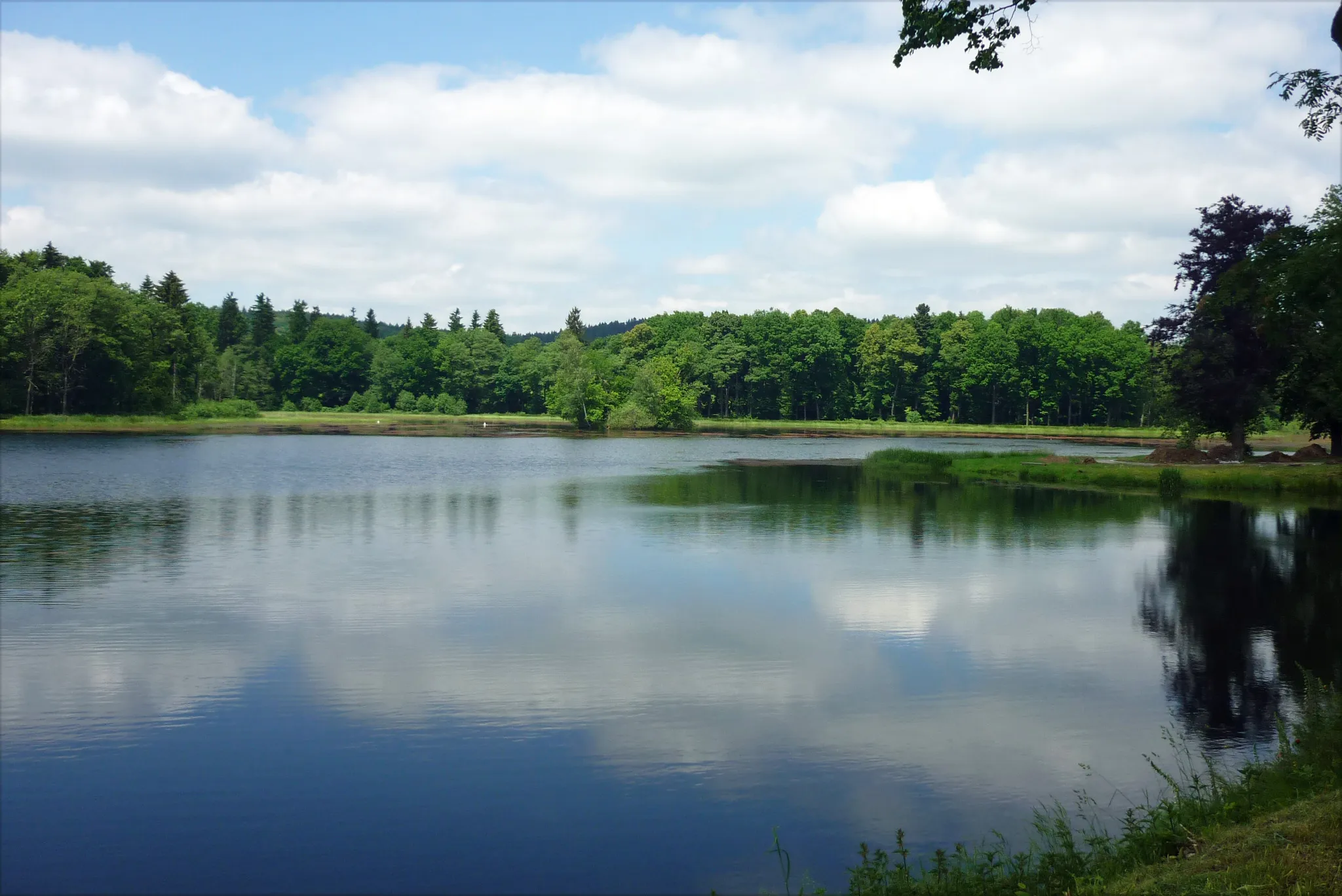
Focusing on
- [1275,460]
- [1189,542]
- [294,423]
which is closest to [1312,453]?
[1275,460]

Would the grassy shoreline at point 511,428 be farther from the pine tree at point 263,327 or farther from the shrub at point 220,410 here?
the pine tree at point 263,327

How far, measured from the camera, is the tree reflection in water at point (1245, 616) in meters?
13.5

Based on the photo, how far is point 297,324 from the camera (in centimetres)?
15912

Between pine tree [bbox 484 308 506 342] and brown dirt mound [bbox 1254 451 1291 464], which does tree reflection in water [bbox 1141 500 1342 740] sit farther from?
pine tree [bbox 484 308 506 342]

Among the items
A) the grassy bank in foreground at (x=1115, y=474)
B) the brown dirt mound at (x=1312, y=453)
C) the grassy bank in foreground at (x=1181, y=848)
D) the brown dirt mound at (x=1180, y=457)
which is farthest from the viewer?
the brown dirt mound at (x=1180, y=457)

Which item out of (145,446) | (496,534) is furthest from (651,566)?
Answer: (145,446)

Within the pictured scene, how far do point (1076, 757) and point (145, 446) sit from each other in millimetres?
69478

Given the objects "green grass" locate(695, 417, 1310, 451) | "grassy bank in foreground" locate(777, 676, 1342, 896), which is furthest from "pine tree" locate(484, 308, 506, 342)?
"grassy bank in foreground" locate(777, 676, 1342, 896)

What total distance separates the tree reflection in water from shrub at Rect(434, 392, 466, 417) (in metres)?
121

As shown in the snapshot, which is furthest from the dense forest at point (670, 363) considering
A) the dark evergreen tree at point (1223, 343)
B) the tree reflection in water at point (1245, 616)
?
the tree reflection in water at point (1245, 616)

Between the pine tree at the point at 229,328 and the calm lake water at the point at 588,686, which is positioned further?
the pine tree at the point at 229,328

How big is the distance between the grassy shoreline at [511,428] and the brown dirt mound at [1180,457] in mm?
32240

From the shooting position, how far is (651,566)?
77.1 feet

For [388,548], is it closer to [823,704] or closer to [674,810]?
[823,704]
